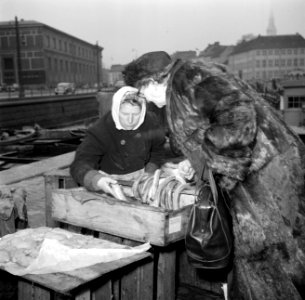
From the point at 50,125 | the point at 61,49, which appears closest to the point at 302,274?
the point at 50,125

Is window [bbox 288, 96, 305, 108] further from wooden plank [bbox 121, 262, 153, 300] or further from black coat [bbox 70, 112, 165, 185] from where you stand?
wooden plank [bbox 121, 262, 153, 300]

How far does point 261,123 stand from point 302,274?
32.0 inches

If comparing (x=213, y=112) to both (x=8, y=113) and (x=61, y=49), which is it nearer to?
(x=8, y=113)

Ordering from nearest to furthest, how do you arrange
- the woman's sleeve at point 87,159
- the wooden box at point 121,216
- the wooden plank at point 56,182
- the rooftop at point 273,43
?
the wooden box at point 121,216, the woman's sleeve at point 87,159, the wooden plank at point 56,182, the rooftop at point 273,43

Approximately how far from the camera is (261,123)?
2.14 m

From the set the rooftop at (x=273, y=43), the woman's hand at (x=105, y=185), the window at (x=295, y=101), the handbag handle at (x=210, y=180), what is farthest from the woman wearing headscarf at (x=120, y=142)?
the rooftop at (x=273, y=43)

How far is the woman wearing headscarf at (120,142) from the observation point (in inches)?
110

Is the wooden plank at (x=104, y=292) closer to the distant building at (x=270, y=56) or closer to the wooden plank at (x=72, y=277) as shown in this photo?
the wooden plank at (x=72, y=277)

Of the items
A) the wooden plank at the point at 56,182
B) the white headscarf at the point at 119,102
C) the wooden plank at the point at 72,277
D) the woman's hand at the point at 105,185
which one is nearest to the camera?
the wooden plank at the point at 72,277

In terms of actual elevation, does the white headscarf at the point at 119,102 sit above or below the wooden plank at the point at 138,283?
above

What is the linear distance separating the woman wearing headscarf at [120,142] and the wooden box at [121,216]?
174 millimetres

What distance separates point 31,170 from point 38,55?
5423 cm

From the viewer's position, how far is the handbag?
2.03 meters

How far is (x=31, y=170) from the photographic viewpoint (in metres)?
5.53
